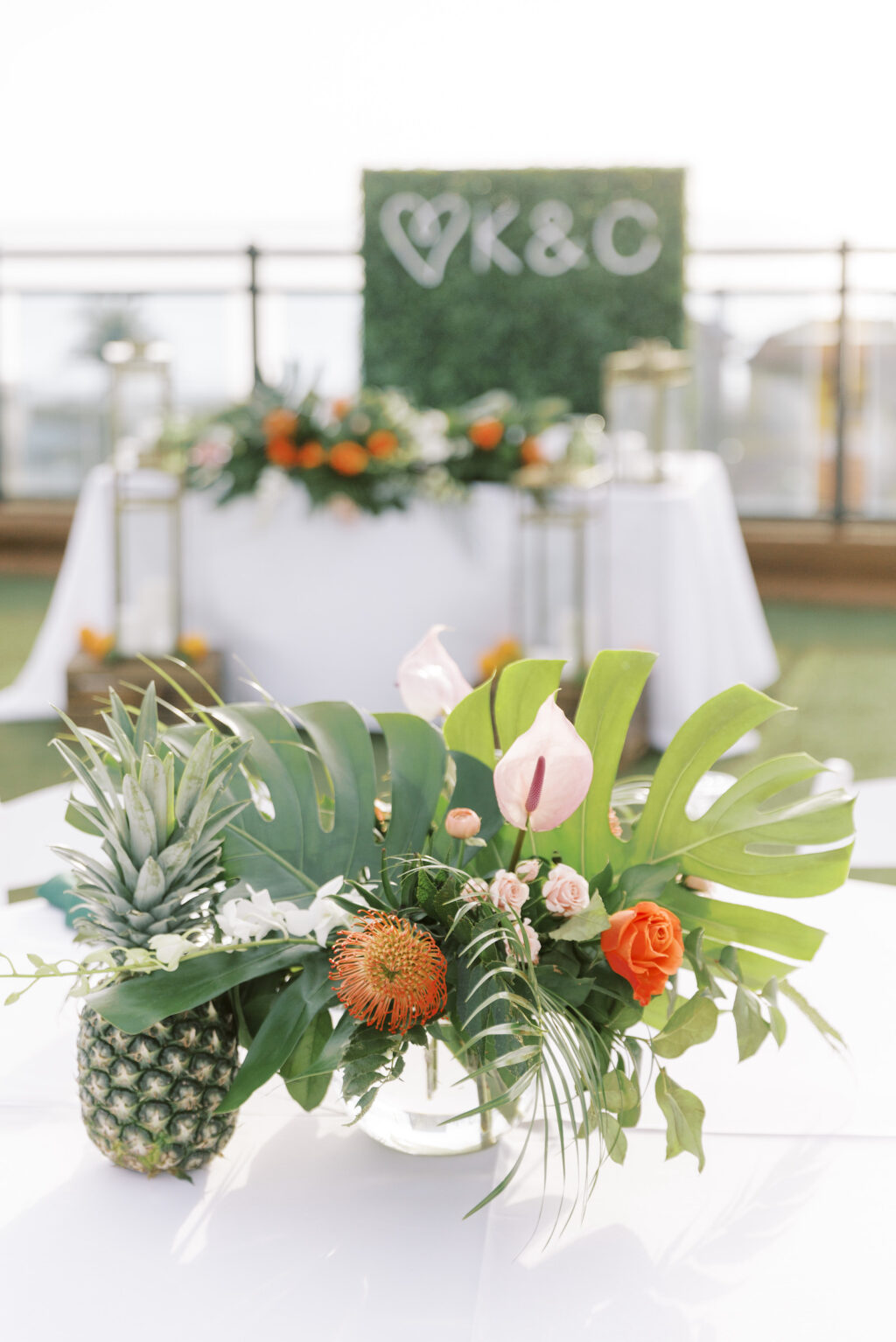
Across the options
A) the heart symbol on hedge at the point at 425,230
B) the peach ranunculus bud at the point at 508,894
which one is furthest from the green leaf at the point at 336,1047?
the heart symbol on hedge at the point at 425,230

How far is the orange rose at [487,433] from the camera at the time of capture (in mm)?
3672

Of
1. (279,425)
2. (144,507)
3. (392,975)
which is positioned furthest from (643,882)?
(144,507)

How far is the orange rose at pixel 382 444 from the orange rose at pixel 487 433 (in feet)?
0.74

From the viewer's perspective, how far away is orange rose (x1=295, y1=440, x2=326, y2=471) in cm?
369

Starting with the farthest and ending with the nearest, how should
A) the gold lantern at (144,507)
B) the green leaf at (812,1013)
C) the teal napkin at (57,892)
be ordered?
the gold lantern at (144,507)
the teal napkin at (57,892)
the green leaf at (812,1013)

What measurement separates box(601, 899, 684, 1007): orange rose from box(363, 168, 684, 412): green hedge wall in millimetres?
5357

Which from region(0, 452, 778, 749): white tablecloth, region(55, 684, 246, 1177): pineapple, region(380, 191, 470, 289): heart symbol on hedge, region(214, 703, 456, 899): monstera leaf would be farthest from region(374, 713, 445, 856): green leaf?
region(380, 191, 470, 289): heart symbol on hedge

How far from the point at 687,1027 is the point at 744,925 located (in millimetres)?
106

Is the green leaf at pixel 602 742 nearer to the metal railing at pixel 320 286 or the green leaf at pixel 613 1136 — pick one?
the green leaf at pixel 613 1136

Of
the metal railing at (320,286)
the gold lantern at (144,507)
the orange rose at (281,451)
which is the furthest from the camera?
the metal railing at (320,286)

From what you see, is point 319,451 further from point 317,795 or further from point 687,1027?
point 687,1027

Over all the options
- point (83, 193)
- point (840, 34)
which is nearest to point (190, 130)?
point (83, 193)

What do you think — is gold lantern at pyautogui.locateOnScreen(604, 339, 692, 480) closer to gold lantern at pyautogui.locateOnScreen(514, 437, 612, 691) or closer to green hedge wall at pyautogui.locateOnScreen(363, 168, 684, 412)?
gold lantern at pyautogui.locateOnScreen(514, 437, 612, 691)

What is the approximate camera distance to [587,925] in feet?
2.43
